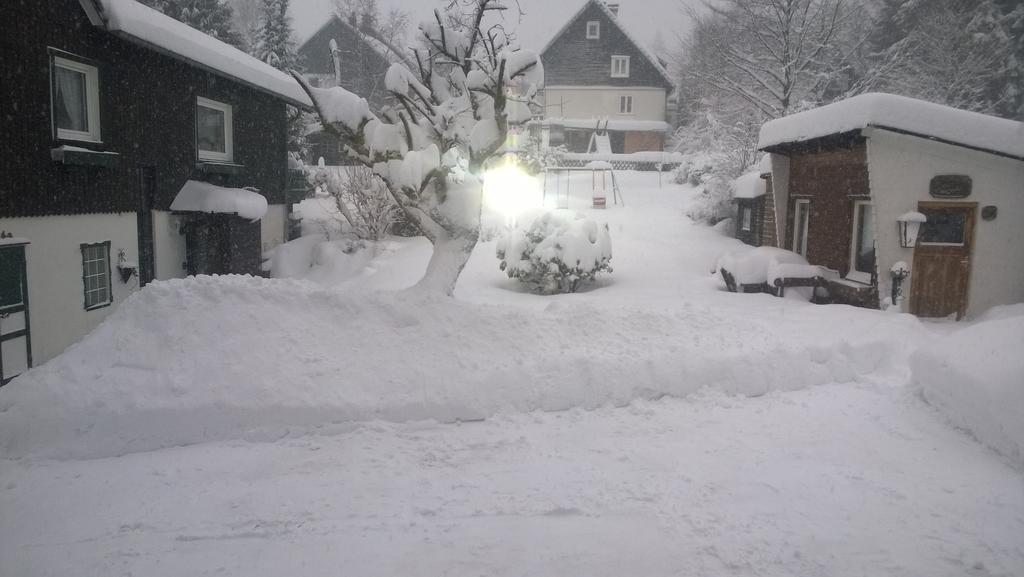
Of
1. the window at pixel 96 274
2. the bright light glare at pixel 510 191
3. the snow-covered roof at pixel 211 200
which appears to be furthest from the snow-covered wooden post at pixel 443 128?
the bright light glare at pixel 510 191

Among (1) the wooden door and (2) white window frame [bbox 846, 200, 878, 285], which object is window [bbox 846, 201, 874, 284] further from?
(1) the wooden door

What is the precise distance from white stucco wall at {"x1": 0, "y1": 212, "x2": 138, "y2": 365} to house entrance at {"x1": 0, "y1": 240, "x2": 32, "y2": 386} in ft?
0.84

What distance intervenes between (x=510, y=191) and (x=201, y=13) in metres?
17.0

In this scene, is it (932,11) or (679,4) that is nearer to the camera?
(679,4)

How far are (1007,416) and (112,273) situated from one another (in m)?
12.3

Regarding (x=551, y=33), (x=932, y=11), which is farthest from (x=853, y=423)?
(x=551, y=33)

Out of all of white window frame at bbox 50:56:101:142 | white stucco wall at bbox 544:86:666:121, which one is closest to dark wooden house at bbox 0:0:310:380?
white window frame at bbox 50:56:101:142

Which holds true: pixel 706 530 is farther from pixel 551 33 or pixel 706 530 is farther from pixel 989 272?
pixel 551 33

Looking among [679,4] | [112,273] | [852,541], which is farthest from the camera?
[679,4]

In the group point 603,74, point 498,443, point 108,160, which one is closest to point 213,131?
point 108,160

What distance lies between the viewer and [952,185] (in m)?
11.1

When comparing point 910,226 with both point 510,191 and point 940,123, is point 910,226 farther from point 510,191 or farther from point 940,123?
point 510,191

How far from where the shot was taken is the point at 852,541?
4340 millimetres

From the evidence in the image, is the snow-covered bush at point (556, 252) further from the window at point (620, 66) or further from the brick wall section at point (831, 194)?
the window at point (620, 66)
